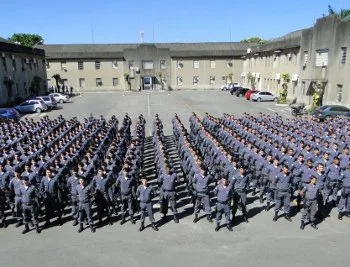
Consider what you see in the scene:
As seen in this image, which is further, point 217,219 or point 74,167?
point 74,167

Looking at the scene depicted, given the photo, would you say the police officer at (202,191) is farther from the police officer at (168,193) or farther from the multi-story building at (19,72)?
the multi-story building at (19,72)

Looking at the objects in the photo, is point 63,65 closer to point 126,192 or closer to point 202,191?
point 126,192

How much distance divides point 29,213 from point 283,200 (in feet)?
23.7

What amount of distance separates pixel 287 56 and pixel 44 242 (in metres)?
39.2

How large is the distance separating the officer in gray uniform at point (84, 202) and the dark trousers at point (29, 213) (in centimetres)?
121

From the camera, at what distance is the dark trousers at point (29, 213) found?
991 centimetres

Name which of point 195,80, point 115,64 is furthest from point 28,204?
point 195,80

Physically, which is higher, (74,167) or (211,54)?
(211,54)

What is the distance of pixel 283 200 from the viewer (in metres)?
10.6

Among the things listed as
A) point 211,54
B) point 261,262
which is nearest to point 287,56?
point 211,54

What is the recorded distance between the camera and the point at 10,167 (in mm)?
12477

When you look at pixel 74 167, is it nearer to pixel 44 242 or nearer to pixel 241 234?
pixel 44 242

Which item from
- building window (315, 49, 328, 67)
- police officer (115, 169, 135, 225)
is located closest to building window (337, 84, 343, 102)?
building window (315, 49, 328, 67)

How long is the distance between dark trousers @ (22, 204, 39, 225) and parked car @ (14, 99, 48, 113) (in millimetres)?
26972
